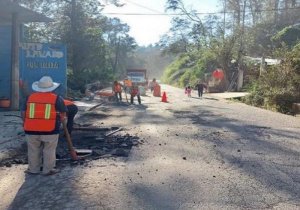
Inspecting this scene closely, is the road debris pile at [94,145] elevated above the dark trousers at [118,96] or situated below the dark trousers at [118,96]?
below

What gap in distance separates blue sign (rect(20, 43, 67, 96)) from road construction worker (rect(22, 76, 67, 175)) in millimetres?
11202

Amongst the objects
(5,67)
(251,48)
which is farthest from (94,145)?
(251,48)

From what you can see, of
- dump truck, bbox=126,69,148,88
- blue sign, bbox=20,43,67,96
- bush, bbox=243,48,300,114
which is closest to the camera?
blue sign, bbox=20,43,67,96

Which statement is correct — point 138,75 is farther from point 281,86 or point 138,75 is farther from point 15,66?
point 15,66

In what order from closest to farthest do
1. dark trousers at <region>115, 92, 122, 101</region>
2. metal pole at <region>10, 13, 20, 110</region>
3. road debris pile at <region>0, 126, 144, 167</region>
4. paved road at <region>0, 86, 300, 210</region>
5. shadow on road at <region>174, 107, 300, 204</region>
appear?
paved road at <region>0, 86, 300, 210</region> < shadow on road at <region>174, 107, 300, 204</region> < road debris pile at <region>0, 126, 144, 167</region> < metal pole at <region>10, 13, 20, 110</region> < dark trousers at <region>115, 92, 122, 101</region>

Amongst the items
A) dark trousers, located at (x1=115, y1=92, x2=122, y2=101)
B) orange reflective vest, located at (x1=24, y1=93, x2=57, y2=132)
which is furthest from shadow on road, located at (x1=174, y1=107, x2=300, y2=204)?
dark trousers, located at (x1=115, y1=92, x2=122, y2=101)

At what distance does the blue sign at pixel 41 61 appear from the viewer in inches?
715

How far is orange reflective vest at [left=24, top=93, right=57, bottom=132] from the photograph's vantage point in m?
7.11

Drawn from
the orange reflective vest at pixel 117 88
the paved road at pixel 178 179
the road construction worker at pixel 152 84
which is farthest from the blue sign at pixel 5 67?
the road construction worker at pixel 152 84

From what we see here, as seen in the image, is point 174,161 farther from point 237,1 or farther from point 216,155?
point 237,1

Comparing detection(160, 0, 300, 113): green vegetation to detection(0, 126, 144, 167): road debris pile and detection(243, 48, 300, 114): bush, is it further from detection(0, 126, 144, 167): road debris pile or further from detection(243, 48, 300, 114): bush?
detection(0, 126, 144, 167): road debris pile

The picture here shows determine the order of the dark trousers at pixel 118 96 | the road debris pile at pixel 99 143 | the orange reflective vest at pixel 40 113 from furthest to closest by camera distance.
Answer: the dark trousers at pixel 118 96 → the road debris pile at pixel 99 143 → the orange reflective vest at pixel 40 113

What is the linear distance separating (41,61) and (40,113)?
38.5 feet

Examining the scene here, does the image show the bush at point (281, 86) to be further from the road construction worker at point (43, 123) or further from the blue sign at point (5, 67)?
the road construction worker at point (43, 123)
